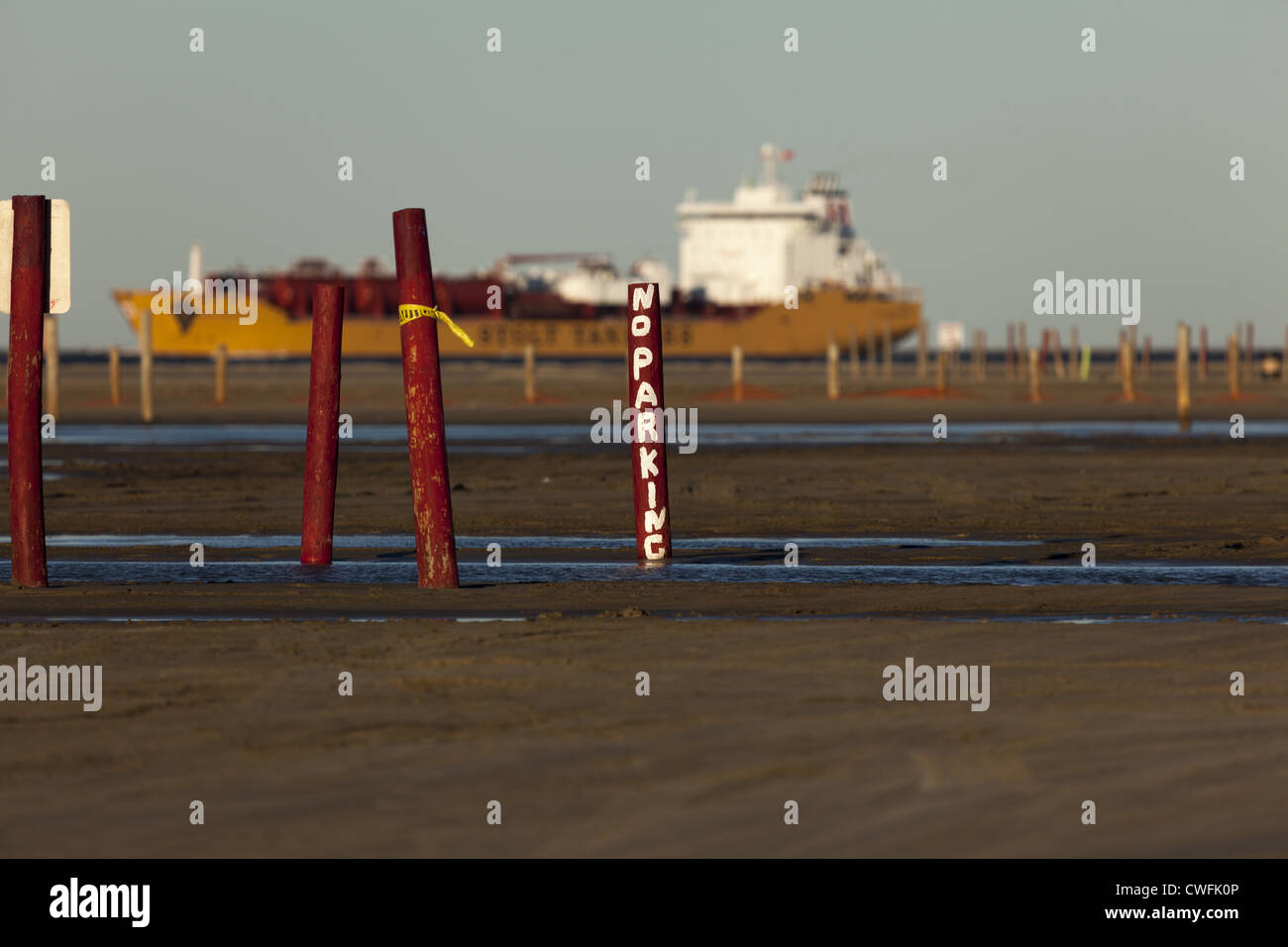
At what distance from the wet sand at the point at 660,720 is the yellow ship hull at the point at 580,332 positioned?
8541 cm

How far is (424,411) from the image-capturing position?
9898 millimetres

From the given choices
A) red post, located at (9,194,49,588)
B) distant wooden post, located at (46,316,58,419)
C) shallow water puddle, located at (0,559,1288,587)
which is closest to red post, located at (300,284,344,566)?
shallow water puddle, located at (0,559,1288,587)

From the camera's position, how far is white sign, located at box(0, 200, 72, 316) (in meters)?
10.1

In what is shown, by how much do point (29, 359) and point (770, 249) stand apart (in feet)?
305

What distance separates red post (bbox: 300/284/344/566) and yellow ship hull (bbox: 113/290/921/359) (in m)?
85.3

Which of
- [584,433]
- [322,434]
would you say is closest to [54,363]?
[584,433]

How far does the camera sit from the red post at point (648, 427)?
37.4ft

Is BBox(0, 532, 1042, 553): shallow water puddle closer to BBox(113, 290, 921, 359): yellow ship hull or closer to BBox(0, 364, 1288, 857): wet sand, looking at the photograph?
BBox(0, 364, 1288, 857): wet sand

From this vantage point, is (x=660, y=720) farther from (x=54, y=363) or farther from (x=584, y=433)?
(x=54, y=363)

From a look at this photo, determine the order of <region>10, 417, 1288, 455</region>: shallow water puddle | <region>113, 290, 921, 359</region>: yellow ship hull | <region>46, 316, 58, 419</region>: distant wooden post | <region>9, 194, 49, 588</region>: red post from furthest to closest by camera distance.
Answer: <region>113, 290, 921, 359</region>: yellow ship hull, <region>46, 316, 58, 419</region>: distant wooden post, <region>10, 417, 1288, 455</region>: shallow water puddle, <region>9, 194, 49, 588</region>: red post

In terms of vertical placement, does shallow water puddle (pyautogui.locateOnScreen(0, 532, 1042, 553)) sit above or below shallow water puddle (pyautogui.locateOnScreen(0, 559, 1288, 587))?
above

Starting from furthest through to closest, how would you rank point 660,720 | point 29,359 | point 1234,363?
1. point 1234,363
2. point 29,359
3. point 660,720
